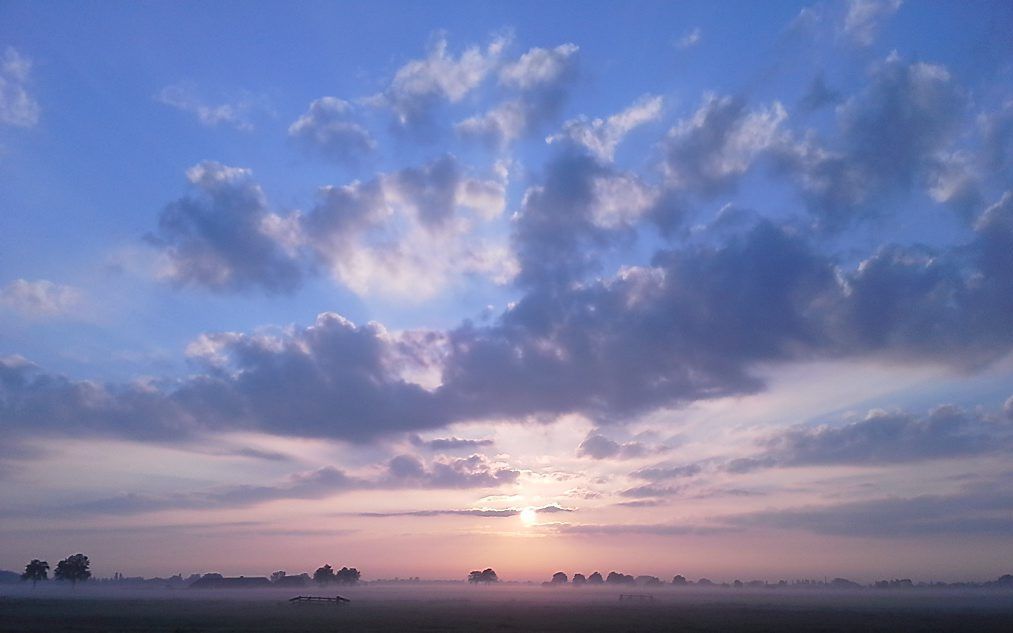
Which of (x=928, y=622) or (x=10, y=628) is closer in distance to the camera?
(x=10, y=628)

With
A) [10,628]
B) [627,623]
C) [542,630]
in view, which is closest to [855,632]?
[627,623]

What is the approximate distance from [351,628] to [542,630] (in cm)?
1767

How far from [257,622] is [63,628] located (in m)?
18.0

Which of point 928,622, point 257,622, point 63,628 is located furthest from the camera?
point 928,622

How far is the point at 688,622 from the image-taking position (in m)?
82.0

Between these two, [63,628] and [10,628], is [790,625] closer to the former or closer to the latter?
[63,628]

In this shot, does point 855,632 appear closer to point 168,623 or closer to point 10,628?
point 168,623

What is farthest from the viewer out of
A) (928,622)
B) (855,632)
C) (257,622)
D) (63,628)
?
(928,622)

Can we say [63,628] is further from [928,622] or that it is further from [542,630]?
[928,622]

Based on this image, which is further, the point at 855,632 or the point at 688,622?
the point at 688,622

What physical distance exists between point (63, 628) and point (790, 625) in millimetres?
69510

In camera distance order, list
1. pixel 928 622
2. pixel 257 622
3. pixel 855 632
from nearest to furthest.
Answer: pixel 855 632
pixel 257 622
pixel 928 622

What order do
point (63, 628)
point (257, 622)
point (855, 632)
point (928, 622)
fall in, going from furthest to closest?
1. point (928, 622)
2. point (257, 622)
3. point (855, 632)
4. point (63, 628)

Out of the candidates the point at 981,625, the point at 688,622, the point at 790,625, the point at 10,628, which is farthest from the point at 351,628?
the point at 981,625
